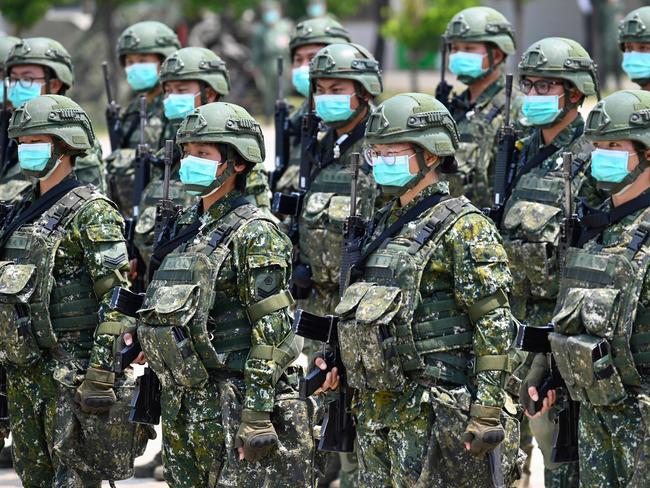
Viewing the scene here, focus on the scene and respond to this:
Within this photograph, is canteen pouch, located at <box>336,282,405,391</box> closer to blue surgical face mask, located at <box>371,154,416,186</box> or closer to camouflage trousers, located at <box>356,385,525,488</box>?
camouflage trousers, located at <box>356,385,525,488</box>

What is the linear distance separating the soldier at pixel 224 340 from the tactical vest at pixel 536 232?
7.72ft

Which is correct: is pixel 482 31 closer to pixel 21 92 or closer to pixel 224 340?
pixel 21 92

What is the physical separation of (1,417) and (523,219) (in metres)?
3.34

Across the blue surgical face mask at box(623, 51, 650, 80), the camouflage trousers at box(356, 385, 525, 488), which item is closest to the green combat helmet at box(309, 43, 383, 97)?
the blue surgical face mask at box(623, 51, 650, 80)

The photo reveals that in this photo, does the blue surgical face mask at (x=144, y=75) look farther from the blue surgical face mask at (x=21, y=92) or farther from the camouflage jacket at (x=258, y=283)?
the camouflage jacket at (x=258, y=283)

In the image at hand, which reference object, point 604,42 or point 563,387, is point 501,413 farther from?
A: point 604,42

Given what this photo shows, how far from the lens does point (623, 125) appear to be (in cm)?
778

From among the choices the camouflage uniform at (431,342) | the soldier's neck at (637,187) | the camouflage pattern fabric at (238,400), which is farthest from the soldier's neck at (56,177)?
the soldier's neck at (637,187)

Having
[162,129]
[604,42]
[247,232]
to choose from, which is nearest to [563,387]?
[247,232]

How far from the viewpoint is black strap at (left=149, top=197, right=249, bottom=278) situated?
27.2 feet

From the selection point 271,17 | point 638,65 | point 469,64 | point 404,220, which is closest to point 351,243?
point 404,220

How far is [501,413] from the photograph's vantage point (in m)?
7.67

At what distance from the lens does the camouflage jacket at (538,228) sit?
10.0m

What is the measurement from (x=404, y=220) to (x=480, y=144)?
3.45m
